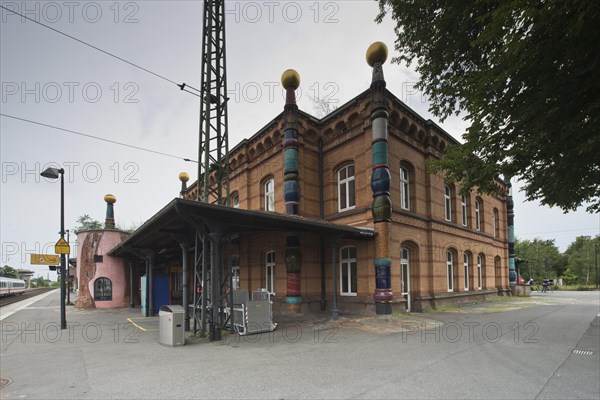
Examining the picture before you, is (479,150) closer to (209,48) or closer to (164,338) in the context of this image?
(164,338)

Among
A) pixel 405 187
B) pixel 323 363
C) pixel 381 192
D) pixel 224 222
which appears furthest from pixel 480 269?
pixel 323 363

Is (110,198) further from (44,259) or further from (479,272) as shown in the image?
(479,272)

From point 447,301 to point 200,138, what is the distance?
1381 centimetres

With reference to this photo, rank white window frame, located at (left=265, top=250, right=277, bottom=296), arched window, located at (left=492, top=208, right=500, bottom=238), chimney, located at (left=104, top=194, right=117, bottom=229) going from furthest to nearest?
chimney, located at (left=104, top=194, right=117, bottom=229)
arched window, located at (left=492, top=208, right=500, bottom=238)
white window frame, located at (left=265, top=250, right=277, bottom=296)

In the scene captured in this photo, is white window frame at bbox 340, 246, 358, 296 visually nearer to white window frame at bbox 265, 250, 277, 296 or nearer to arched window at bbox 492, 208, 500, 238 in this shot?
white window frame at bbox 265, 250, 277, 296

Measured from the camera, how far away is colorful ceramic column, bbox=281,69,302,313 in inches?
577

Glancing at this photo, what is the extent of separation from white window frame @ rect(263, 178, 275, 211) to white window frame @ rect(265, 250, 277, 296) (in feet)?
7.94

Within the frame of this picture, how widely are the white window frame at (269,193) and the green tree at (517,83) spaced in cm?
927

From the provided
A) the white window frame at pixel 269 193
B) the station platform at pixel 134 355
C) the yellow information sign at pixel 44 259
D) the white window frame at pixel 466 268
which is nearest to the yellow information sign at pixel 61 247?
the yellow information sign at pixel 44 259

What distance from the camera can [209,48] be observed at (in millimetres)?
15812

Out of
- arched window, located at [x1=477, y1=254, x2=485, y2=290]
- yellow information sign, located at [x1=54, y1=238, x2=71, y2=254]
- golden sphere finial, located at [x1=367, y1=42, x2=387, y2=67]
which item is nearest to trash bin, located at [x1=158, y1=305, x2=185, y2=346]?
yellow information sign, located at [x1=54, y1=238, x2=71, y2=254]

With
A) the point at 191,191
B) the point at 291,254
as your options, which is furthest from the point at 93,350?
the point at 191,191

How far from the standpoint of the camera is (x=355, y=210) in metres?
14.7

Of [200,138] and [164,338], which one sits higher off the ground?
[200,138]
